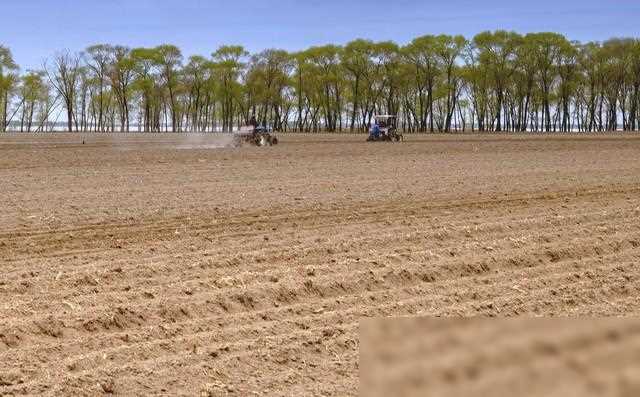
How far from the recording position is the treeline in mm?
108812

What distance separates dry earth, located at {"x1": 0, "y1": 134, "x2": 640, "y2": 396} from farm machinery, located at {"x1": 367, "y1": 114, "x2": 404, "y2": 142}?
32.5 metres

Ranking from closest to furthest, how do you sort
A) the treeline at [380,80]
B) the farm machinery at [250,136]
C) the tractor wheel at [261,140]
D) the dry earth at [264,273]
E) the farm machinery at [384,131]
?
1. the dry earth at [264,273]
2. the farm machinery at [250,136]
3. the tractor wheel at [261,140]
4. the farm machinery at [384,131]
5. the treeline at [380,80]

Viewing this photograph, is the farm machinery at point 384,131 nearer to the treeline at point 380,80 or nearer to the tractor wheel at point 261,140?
the tractor wheel at point 261,140

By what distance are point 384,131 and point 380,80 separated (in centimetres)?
6019

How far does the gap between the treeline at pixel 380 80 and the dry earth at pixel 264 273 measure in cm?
9209

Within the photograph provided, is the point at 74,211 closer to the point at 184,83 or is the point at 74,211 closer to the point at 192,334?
the point at 192,334

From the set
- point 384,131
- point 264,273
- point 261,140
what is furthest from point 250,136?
point 264,273

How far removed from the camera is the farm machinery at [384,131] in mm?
51281

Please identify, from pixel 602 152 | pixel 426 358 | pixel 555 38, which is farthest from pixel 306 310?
pixel 555 38

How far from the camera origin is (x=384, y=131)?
51.3 m
